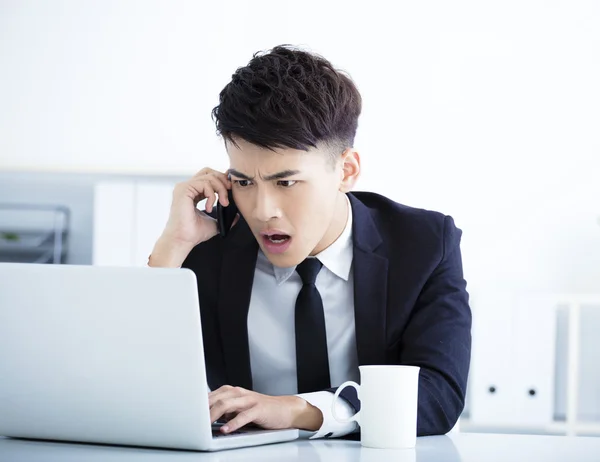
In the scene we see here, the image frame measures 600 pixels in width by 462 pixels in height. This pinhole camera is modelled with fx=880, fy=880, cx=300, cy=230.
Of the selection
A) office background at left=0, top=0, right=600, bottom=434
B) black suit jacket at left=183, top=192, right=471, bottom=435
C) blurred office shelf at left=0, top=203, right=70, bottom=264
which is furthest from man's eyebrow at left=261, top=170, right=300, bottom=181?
office background at left=0, top=0, right=600, bottom=434

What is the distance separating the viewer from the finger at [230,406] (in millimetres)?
1188

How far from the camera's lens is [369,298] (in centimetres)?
158

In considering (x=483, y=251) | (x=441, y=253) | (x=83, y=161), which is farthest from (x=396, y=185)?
(x=441, y=253)

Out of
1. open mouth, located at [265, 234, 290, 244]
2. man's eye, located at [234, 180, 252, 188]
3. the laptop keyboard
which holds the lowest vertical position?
the laptop keyboard

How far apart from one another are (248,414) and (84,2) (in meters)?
3.19

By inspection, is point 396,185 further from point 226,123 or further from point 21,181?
point 226,123

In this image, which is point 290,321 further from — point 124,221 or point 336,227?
point 124,221

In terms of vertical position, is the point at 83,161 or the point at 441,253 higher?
the point at 83,161

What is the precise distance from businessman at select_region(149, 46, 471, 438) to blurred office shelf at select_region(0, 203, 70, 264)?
2.02m

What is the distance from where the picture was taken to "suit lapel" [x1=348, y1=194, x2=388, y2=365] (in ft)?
5.12

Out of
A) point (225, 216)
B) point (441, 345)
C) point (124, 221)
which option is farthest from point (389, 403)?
point (124, 221)

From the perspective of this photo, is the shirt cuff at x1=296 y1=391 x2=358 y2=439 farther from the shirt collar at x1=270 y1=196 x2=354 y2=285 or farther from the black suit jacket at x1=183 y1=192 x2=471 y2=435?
the shirt collar at x1=270 y1=196 x2=354 y2=285

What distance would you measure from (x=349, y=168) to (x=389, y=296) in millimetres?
266

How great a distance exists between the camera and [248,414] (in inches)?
47.0
